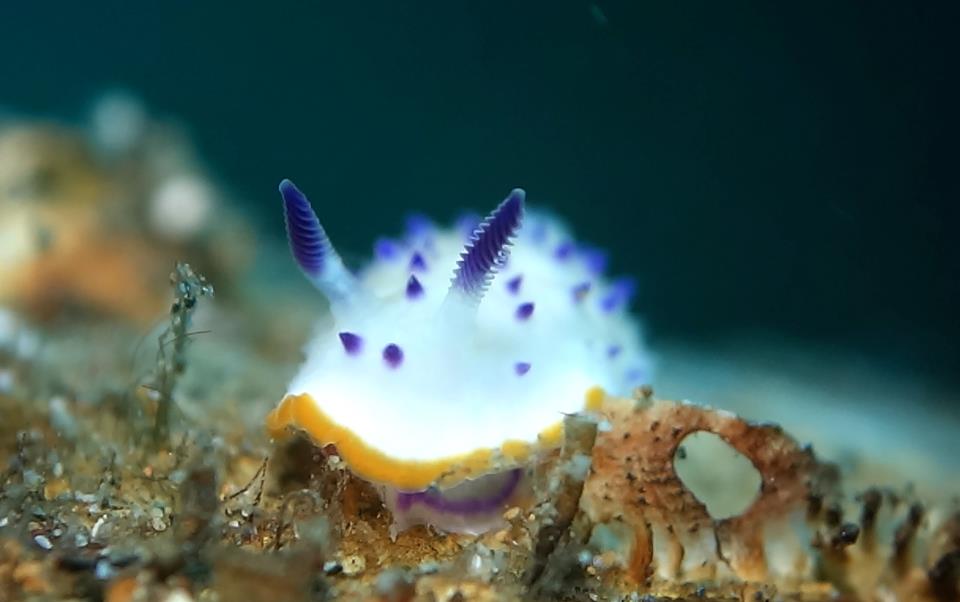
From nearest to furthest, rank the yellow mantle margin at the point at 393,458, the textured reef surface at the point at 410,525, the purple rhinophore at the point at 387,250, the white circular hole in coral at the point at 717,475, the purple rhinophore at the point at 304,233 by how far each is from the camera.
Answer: the textured reef surface at the point at 410,525
the yellow mantle margin at the point at 393,458
the purple rhinophore at the point at 304,233
the white circular hole in coral at the point at 717,475
the purple rhinophore at the point at 387,250

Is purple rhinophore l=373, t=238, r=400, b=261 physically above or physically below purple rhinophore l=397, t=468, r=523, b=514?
above

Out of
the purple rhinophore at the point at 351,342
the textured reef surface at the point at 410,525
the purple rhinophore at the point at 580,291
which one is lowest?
the textured reef surface at the point at 410,525

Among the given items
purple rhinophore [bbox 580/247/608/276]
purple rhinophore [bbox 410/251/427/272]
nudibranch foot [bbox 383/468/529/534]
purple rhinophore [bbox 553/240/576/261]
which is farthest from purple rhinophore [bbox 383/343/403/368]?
purple rhinophore [bbox 580/247/608/276]

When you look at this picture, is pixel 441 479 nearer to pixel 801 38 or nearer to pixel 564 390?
pixel 564 390

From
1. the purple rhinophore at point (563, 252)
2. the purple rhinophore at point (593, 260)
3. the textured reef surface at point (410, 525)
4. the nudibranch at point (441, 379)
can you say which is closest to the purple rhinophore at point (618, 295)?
the purple rhinophore at point (593, 260)

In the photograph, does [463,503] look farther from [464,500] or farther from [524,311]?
[524,311]

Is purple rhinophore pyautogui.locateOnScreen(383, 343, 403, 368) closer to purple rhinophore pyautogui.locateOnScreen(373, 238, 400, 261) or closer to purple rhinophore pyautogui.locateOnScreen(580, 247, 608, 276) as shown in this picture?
purple rhinophore pyautogui.locateOnScreen(373, 238, 400, 261)

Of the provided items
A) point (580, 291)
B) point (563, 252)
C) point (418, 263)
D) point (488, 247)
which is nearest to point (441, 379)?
point (488, 247)

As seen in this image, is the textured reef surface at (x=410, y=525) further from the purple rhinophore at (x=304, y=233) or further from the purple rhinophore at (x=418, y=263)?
the purple rhinophore at (x=304, y=233)

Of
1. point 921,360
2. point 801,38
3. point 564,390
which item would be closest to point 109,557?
point 564,390
